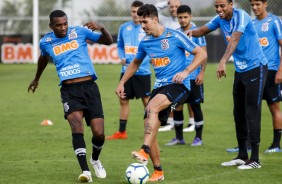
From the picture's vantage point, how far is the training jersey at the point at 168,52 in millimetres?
9984

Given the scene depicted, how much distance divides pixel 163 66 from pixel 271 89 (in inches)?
130

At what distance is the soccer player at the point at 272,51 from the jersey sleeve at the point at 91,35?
2.90 m

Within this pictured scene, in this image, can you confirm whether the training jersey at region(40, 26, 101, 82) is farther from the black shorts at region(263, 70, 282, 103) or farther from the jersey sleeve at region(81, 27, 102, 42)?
the black shorts at region(263, 70, 282, 103)

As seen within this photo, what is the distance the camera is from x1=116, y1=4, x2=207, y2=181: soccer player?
970 cm

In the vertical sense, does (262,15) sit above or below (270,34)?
above

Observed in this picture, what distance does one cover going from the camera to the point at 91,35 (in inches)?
415

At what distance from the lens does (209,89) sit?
80.3ft

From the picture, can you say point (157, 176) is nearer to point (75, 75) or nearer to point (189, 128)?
point (75, 75)

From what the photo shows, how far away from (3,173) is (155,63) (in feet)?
8.50

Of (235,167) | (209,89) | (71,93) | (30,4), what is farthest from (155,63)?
(30,4)

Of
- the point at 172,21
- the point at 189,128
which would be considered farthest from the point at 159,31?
the point at 189,128

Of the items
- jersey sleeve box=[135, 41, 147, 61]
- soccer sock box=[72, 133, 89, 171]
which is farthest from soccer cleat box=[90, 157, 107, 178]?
jersey sleeve box=[135, 41, 147, 61]

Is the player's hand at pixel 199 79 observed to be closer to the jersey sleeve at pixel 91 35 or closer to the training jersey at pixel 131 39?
the training jersey at pixel 131 39

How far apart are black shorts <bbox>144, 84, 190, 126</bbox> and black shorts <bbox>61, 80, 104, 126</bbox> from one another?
830mm
